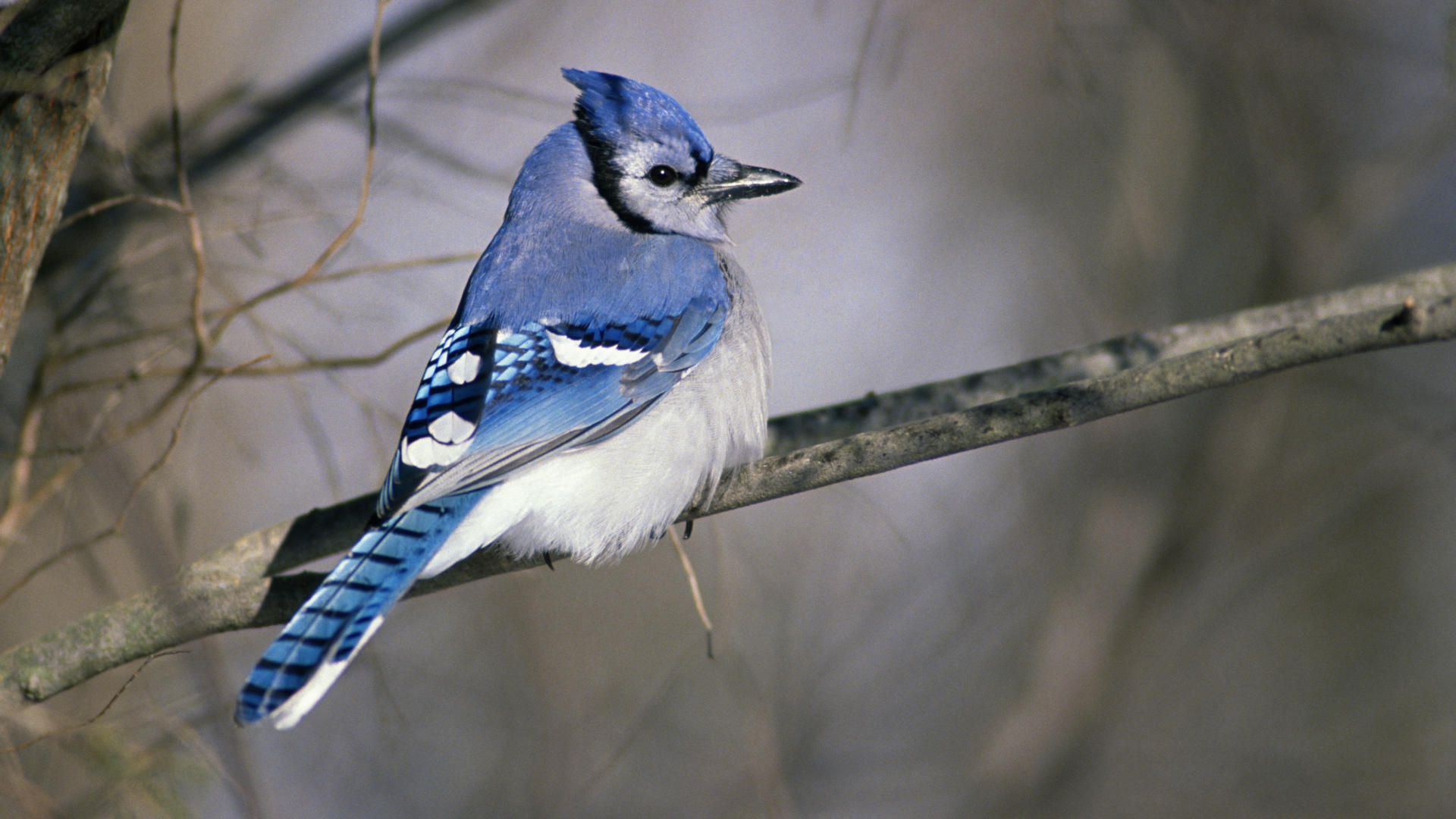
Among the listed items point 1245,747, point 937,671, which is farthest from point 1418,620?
point 937,671

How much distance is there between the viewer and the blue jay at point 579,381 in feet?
6.20

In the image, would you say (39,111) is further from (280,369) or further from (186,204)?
(280,369)

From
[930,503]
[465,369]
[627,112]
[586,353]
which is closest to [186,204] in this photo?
[465,369]

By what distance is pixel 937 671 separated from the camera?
178 inches

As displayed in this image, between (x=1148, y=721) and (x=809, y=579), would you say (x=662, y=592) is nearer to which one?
(x=809, y=579)

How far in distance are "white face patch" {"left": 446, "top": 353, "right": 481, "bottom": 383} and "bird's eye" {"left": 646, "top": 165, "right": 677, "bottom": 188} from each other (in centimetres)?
78

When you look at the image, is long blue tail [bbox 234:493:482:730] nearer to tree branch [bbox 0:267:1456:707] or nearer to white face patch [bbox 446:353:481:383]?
tree branch [bbox 0:267:1456:707]

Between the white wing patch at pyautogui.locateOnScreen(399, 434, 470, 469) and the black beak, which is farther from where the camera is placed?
the black beak

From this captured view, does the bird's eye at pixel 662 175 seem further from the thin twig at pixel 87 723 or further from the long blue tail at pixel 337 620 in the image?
the thin twig at pixel 87 723

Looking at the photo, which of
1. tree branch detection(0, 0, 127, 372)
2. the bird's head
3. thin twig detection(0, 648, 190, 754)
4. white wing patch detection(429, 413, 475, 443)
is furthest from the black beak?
thin twig detection(0, 648, 190, 754)

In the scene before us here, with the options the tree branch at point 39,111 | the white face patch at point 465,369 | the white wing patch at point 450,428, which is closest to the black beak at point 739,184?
the white face patch at point 465,369

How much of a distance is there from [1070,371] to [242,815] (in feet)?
6.46

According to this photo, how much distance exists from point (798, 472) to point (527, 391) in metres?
0.62

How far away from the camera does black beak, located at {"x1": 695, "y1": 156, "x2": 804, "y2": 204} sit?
2.86 meters
